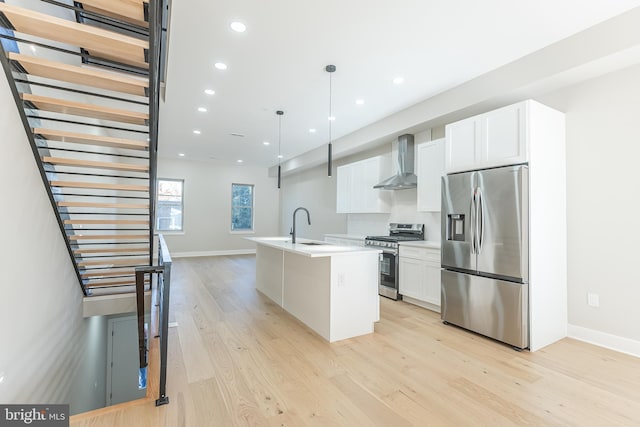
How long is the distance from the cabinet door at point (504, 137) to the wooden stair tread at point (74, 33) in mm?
3250

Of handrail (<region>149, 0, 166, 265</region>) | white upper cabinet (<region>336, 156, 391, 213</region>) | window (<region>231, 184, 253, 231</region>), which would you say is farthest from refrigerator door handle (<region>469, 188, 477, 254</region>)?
window (<region>231, 184, 253, 231</region>)

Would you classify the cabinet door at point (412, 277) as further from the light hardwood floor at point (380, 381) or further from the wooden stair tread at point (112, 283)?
the wooden stair tread at point (112, 283)

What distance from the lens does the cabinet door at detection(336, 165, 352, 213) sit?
6328 millimetres

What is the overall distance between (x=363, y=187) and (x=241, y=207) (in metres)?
5.40

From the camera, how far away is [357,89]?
4023 millimetres

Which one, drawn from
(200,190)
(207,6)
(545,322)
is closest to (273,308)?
(545,322)

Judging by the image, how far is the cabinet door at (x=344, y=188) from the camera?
633cm

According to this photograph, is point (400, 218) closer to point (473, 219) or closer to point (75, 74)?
point (473, 219)

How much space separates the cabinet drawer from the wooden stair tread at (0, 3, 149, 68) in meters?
3.75

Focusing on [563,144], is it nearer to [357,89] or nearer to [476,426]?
[357,89]

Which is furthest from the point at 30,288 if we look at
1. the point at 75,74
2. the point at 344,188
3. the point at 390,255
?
the point at 344,188

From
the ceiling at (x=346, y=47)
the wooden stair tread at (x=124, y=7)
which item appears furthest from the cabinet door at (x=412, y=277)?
the wooden stair tread at (x=124, y=7)

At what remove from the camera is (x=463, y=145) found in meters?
3.47

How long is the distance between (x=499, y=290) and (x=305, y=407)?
7.40ft
